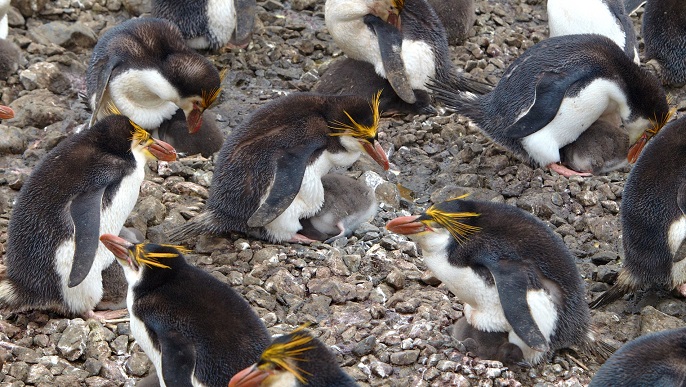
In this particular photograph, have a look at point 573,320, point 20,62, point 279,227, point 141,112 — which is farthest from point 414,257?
point 20,62

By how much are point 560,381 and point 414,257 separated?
4.20ft

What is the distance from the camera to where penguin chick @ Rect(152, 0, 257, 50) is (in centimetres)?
813

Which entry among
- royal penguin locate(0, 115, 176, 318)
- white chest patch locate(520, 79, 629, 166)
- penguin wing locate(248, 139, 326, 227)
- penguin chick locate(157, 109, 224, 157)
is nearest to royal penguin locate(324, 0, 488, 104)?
white chest patch locate(520, 79, 629, 166)

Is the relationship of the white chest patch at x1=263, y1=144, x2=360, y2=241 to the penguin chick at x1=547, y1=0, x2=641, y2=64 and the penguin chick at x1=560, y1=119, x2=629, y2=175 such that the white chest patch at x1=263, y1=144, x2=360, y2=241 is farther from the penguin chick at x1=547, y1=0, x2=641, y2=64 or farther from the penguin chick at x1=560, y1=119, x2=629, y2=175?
the penguin chick at x1=547, y1=0, x2=641, y2=64

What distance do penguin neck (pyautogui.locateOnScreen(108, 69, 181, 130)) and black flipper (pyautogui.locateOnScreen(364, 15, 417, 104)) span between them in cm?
133

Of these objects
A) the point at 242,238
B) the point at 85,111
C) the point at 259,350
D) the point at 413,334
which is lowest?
the point at 85,111

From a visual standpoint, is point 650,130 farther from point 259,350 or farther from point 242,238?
point 259,350

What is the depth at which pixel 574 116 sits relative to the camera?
6723 millimetres

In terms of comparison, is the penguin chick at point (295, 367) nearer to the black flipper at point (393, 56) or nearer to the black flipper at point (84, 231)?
the black flipper at point (84, 231)

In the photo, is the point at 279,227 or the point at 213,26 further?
the point at 213,26

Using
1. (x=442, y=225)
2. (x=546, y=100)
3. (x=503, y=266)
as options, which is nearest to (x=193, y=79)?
(x=546, y=100)

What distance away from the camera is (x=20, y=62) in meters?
7.85

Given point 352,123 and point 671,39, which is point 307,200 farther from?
point 671,39

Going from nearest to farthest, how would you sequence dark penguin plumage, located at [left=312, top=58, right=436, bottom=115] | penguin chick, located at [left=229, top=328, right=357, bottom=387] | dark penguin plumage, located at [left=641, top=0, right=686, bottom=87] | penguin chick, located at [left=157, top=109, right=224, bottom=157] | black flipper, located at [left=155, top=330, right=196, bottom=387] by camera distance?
penguin chick, located at [left=229, top=328, right=357, bottom=387] → black flipper, located at [left=155, top=330, right=196, bottom=387] → penguin chick, located at [left=157, top=109, right=224, bottom=157] → dark penguin plumage, located at [left=312, top=58, right=436, bottom=115] → dark penguin plumage, located at [left=641, top=0, right=686, bottom=87]
